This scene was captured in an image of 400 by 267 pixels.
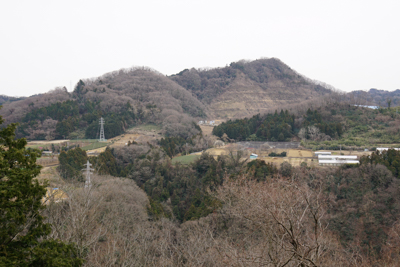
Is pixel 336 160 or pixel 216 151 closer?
pixel 336 160

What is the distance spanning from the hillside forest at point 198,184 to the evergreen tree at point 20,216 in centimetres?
6

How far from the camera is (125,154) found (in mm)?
29812

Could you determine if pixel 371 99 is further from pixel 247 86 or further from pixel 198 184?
pixel 198 184

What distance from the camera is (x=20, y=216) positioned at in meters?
6.21

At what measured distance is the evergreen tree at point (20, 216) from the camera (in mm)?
6102

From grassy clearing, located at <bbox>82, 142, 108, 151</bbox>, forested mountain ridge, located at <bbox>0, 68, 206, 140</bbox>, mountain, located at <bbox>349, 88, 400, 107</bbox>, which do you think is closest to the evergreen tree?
grassy clearing, located at <bbox>82, 142, 108, 151</bbox>

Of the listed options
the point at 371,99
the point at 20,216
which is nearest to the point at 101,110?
the point at 20,216

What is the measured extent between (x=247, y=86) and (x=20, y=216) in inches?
2973

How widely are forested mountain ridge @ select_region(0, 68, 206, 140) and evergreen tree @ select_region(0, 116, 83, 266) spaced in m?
32.5

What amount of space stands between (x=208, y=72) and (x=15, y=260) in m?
82.2

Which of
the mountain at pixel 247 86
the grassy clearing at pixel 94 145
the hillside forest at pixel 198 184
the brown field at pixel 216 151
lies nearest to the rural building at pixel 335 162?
the hillside forest at pixel 198 184

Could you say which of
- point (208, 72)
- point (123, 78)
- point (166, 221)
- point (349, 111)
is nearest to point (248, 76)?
point (208, 72)

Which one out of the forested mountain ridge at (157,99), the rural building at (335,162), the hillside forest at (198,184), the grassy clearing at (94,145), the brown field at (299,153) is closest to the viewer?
the hillside forest at (198,184)

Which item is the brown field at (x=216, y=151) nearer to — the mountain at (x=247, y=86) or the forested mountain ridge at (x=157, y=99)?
the forested mountain ridge at (x=157, y=99)
